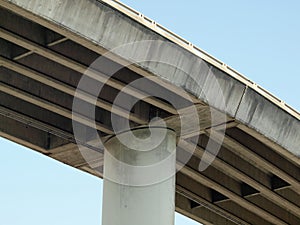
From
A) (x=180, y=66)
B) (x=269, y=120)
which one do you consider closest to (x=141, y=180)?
(x=180, y=66)

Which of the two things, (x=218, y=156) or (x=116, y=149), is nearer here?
(x=116, y=149)

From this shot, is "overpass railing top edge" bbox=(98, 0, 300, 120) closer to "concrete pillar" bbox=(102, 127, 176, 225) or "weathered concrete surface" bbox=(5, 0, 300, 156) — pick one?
"weathered concrete surface" bbox=(5, 0, 300, 156)

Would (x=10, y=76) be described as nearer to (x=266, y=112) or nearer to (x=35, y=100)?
(x=35, y=100)

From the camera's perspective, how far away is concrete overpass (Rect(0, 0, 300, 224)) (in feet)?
Result: 82.0

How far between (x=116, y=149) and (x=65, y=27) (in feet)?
23.8

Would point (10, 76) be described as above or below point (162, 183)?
above

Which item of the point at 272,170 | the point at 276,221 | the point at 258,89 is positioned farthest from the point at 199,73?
the point at 276,221

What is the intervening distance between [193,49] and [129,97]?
2.89 m

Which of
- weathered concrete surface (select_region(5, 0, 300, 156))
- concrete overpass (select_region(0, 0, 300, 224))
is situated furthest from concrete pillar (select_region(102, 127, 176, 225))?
weathered concrete surface (select_region(5, 0, 300, 156))

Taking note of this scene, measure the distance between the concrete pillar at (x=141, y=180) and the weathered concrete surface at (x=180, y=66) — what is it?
2.72m

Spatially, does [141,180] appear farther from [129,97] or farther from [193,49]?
[193,49]

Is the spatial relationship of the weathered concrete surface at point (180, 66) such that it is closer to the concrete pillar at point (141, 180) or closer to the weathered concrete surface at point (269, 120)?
the weathered concrete surface at point (269, 120)

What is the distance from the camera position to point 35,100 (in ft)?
95.2

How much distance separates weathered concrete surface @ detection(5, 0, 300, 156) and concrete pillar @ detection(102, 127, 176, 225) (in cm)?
272
